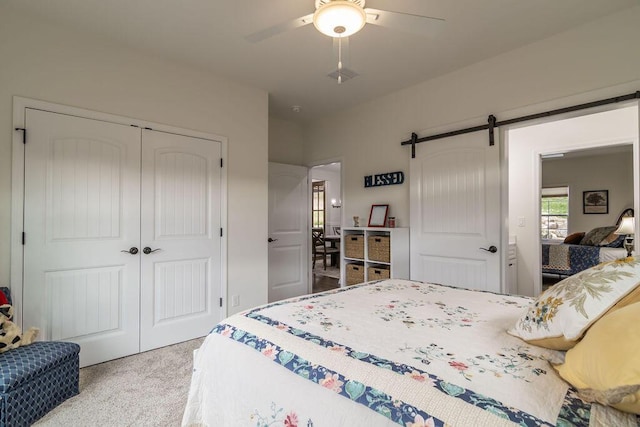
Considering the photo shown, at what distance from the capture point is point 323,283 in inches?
233

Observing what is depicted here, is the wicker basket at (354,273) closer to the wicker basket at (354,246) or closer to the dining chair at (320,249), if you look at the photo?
the wicker basket at (354,246)

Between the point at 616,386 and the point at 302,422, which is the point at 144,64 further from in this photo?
the point at 616,386

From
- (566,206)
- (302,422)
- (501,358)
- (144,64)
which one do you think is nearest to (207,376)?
(302,422)

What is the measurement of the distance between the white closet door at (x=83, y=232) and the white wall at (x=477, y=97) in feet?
8.32

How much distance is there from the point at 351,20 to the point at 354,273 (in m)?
2.92

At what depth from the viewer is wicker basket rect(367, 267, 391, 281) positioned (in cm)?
364

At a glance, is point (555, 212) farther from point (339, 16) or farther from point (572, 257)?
point (339, 16)

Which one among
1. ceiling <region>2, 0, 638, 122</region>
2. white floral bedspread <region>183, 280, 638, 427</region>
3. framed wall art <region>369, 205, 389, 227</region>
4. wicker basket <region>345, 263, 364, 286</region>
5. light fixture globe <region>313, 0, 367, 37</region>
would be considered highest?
ceiling <region>2, 0, 638, 122</region>

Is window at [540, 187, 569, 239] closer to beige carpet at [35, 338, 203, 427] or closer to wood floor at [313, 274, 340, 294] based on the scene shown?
wood floor at [313, 274, 340, 294]

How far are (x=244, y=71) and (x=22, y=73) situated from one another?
173 centimetres

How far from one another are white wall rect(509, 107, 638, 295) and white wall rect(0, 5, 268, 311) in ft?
10.9

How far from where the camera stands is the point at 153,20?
2.43m

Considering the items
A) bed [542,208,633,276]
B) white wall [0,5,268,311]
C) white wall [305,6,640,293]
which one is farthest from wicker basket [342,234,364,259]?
bed [542,208,633,276]

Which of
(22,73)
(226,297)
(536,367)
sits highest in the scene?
(22,73)
